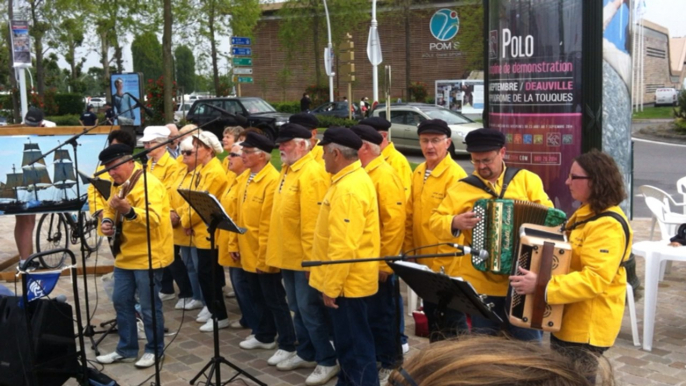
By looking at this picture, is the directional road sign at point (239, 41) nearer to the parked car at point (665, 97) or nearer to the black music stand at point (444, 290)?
the black music stand at point (444, 290)

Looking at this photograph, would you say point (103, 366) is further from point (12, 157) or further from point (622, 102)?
point (622, 102)

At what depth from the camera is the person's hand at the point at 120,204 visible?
235 inches

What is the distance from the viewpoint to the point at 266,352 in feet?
22.8

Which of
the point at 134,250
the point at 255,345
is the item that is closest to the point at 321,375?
the point at 255,345

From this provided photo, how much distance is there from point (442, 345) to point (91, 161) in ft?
27.7

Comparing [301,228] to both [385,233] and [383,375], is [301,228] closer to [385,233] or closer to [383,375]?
[385,233]

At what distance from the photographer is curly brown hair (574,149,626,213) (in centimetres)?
432

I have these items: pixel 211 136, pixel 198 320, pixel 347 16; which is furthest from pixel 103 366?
pixel 347 16

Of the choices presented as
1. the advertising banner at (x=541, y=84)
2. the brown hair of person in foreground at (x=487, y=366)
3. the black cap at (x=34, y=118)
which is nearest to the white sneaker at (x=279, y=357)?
the advertising banner at (x=541, y=84)

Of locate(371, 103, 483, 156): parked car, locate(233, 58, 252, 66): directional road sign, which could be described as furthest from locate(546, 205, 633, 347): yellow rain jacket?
locate(233, 58, 252, 66): directional road sign

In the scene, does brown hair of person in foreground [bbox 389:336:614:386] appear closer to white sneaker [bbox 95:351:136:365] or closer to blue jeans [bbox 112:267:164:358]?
blue jeans [bbox 112:267:164:358]

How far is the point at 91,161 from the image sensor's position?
30.2 ft

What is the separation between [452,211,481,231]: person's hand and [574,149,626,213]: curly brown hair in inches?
27.9

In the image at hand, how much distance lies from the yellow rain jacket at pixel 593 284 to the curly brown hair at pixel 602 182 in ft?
0.22
